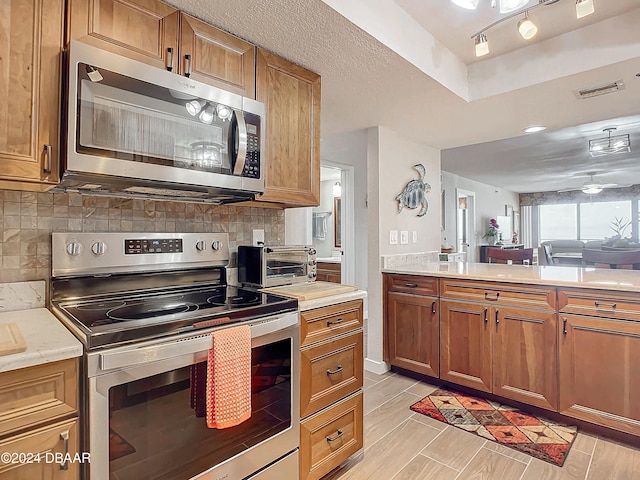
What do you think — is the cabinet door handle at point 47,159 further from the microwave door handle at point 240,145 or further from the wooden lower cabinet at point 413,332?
the wooden lower cabinet at point 413,332

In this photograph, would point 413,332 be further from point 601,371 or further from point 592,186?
point 592,186

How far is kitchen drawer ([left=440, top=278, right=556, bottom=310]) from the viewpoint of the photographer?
7.39ft

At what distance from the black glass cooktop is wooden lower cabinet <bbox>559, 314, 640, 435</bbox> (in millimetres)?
1741

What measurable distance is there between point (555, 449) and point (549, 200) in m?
9.42

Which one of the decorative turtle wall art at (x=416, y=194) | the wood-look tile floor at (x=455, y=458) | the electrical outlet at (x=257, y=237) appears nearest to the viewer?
the wood-look tile floor at (x=455, y=458)

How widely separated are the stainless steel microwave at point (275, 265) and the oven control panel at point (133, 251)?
0.37ft

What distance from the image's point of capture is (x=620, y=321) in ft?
6.57

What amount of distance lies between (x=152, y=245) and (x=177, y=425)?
817 millimetres

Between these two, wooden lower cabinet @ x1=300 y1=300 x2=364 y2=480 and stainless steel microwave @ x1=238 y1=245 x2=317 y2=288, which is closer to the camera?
wooden lower cabinet @ x1=300 y1=300 x2=364 y2=480

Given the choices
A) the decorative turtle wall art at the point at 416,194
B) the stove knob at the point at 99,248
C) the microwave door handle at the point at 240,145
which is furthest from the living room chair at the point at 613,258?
the stove knob at the point at 99,248

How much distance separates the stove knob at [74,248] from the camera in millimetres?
1453

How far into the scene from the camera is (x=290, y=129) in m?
1.93

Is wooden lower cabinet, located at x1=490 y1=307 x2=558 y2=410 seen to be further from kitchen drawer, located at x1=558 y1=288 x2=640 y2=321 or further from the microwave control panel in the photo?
the microwave control panel

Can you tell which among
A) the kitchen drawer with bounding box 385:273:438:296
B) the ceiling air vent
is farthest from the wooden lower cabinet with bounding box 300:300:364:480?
the ceiling air vent
